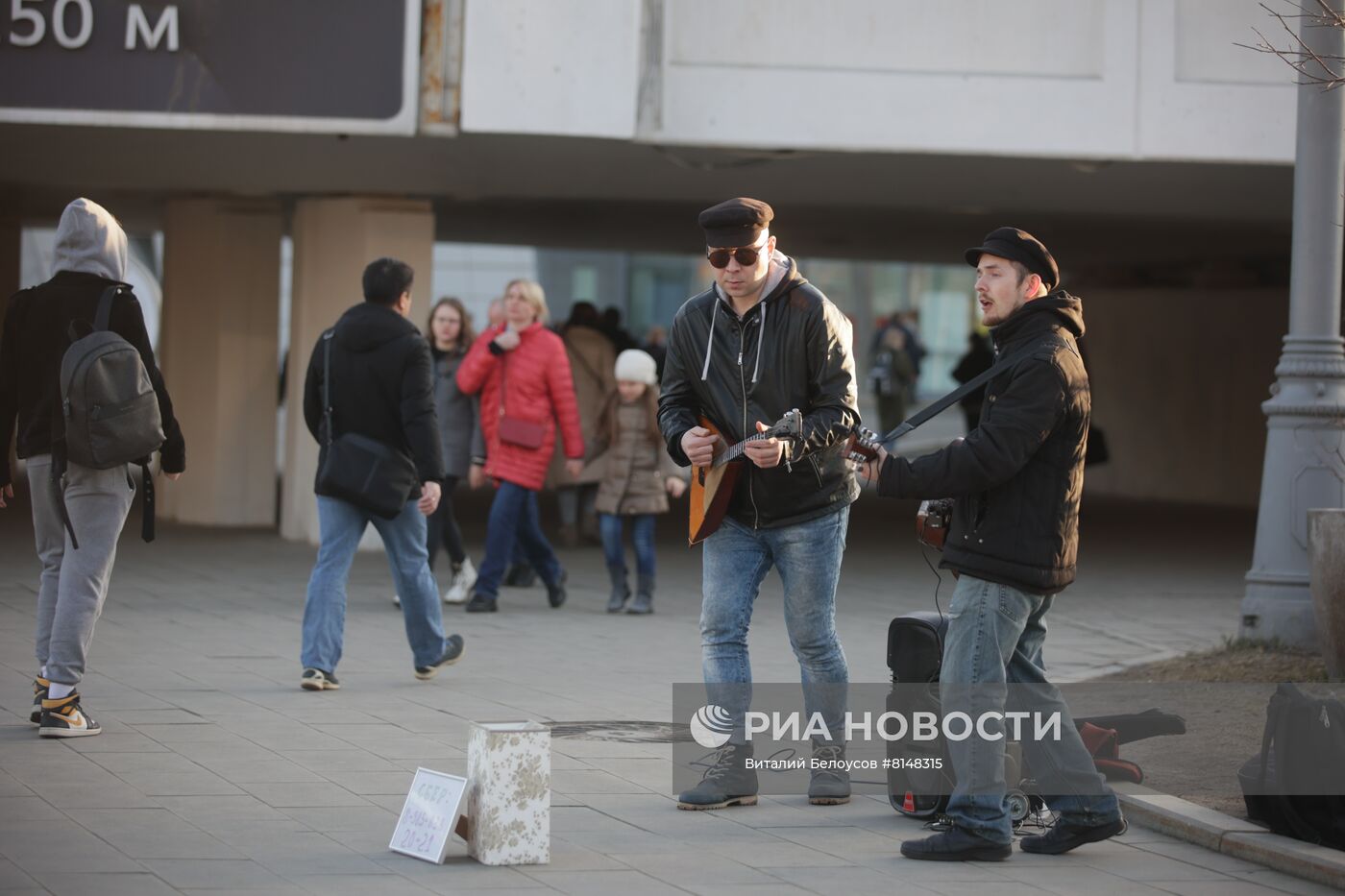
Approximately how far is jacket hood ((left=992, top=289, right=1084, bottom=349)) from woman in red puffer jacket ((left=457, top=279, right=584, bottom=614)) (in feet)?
18.8

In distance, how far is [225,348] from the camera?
16.0 m

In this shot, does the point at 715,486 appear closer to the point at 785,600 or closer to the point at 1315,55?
the point at 785,600

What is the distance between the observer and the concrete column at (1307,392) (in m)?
8.98

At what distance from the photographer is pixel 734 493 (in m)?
5.95


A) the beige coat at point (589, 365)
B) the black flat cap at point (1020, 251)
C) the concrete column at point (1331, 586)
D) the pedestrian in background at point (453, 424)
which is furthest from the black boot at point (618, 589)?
the black flat cap at point (1020, 251)

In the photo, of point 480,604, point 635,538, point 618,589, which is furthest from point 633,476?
point 480,604

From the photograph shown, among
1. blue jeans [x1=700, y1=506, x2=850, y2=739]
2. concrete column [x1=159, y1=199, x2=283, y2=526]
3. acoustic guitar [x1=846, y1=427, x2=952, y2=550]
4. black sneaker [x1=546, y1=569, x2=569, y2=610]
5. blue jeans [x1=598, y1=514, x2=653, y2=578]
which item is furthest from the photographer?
concrete column [x1=159, y1=199, x2=283, y2=526]

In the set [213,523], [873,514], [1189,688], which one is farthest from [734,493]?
[873,514]

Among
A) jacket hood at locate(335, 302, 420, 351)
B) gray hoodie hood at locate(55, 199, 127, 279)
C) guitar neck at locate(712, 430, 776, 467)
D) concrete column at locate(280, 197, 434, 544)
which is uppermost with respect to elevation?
concrete column at locate(280, 197, 434, 544)

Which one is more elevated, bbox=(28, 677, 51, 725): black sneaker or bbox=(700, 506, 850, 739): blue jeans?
bbox=(700, 506, 850, 739): blue jeans

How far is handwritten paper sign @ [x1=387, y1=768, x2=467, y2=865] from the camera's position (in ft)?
16.6

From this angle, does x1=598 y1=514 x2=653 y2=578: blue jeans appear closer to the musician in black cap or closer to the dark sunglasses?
the musician in black cap

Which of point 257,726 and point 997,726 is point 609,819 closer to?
point 997,726

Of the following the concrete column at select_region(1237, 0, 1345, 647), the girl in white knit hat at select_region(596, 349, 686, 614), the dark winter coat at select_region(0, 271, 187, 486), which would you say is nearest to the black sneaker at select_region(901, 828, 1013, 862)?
the dark winter coat at select_region(0, 271, 187, 486)
